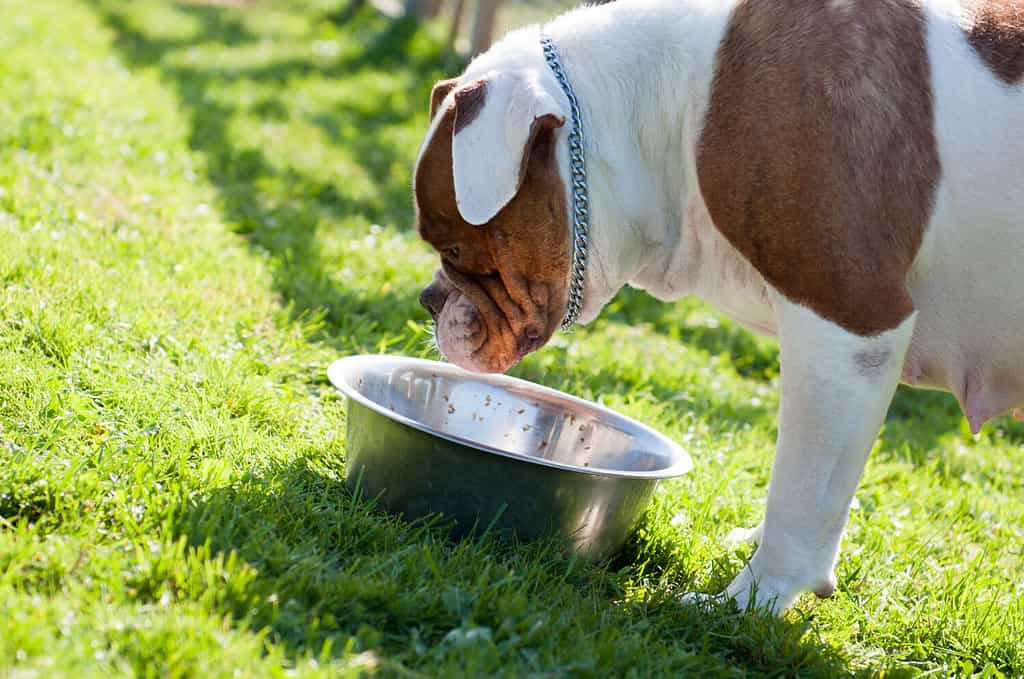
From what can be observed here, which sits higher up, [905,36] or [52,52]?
[905,36]

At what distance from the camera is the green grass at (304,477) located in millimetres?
2439

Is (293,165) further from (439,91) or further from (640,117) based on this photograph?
(640,117)

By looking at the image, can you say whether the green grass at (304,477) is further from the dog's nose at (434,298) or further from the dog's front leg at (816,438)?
the dog's nose at (434,298)

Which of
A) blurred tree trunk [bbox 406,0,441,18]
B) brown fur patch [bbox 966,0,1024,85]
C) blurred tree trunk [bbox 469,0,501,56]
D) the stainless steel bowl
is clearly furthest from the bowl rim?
blurred tree trunk [bbox 406,0,441,18]

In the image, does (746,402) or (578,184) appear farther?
(746,402)

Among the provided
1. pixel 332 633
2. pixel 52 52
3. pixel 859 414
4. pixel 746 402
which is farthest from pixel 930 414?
pixel 52 52

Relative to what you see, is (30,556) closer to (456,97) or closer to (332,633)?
(332,633)

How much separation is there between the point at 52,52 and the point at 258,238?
4.00m

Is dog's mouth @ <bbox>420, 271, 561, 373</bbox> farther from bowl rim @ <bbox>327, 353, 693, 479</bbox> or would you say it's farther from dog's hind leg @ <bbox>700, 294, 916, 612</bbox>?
dog's hind leg @ <bbox>700, 294, 916, 612</bbox>

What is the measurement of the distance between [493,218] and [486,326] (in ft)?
1.25

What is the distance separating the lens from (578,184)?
3.11m

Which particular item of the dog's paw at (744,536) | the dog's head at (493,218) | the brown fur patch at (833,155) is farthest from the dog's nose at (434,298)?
the dog's paw at (744,536)

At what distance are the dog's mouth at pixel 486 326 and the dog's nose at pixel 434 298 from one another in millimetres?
12

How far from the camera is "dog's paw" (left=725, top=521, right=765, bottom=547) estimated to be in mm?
3582
